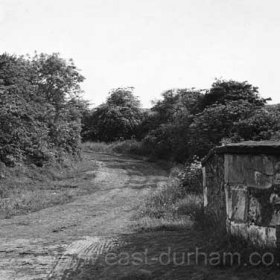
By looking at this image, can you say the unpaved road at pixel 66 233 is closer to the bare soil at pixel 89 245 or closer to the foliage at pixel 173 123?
the bare soil at pixel 89 245

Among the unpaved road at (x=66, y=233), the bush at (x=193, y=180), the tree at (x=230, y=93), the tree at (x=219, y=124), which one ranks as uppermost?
the tree at (x=230, y=93)

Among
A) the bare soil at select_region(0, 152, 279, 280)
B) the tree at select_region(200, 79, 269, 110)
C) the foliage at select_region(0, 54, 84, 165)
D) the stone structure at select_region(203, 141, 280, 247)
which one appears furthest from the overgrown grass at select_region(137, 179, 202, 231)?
the tree at select_region(200, 79, 269, 110)

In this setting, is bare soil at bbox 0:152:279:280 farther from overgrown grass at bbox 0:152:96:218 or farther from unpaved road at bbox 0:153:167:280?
overgrown grass at bbox 0:152:96:218

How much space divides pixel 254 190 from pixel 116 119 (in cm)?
4263

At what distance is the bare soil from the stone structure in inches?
22.9

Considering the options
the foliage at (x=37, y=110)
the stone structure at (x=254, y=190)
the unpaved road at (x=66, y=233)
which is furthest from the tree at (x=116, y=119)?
the stone structure at (x=254, y=190)

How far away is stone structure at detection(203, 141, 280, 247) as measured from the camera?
5.35 metres

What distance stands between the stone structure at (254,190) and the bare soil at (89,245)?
58 cm

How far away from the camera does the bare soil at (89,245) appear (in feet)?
18.4

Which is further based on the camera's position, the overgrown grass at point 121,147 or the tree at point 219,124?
the overgrown grass at point 121,147

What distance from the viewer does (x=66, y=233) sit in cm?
987

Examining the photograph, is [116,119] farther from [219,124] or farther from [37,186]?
[37,186]

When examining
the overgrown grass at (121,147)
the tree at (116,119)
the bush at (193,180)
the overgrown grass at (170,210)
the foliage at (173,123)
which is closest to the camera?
the overgrown grass at (170,210)

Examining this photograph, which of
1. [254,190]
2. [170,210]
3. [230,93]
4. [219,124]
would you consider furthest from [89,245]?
[230,93]
